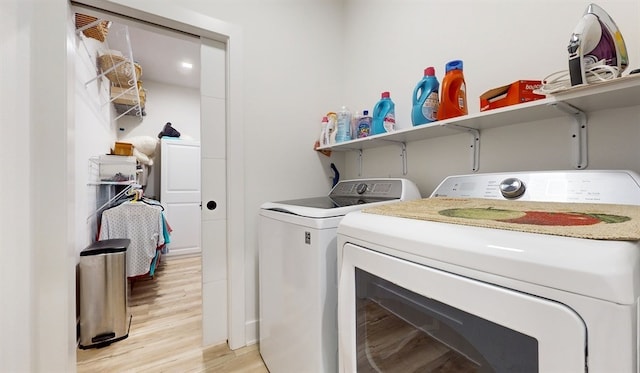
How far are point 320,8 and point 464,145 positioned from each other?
1554mm

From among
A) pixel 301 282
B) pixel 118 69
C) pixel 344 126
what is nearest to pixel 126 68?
pixel 118 69

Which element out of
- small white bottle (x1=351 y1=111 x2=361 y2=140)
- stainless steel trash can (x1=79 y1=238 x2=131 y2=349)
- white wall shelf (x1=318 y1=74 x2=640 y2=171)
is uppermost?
small white bottle (x1=351 y1=111 x2=361 y2=140)

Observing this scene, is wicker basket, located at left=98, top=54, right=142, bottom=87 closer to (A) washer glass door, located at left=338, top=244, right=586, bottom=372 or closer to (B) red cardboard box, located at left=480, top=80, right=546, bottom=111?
(A) washer glass door, located at left=338, top=244, right=586, bottom=372

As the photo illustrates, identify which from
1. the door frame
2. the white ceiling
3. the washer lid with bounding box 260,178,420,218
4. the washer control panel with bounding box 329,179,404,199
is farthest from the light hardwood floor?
the white ceiling

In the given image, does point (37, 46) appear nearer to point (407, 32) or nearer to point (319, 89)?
point (319, 89)

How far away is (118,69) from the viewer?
2568 mm

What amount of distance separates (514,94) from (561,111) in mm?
178

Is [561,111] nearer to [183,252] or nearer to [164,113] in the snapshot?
[183,252]

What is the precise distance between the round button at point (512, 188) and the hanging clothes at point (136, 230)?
2.92 m

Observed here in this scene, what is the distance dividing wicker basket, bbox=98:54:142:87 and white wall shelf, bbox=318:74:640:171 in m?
2.76

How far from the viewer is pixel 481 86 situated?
1243 millimetres

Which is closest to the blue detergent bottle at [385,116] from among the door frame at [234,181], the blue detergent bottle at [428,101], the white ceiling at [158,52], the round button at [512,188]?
the blue detergent bottle at [428,101]

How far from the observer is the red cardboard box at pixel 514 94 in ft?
3.08

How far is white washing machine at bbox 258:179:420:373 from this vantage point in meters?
0.95
